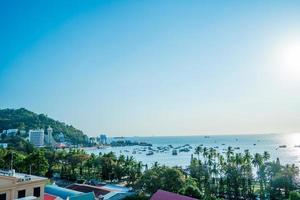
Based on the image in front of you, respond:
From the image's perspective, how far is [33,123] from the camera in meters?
164

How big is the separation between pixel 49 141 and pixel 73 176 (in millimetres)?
108144

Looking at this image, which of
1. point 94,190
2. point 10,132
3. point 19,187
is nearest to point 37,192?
point 19,187

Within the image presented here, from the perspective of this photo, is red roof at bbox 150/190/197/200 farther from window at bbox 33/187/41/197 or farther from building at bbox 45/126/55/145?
building at bbox 45/126/55/145

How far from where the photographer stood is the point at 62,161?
5703 centimetres

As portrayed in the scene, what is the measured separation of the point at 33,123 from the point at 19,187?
15608 cm

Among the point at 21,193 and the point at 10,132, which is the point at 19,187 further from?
the point at 10,132

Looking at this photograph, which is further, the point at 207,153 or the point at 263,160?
the point at 207,153

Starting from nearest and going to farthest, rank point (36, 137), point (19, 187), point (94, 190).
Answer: point (19, 187) < point (94, 190) < point (36, 137)

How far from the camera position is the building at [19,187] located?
18.5m

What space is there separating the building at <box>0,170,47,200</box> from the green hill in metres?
140

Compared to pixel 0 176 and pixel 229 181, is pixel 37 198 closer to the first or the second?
pixel 0 176

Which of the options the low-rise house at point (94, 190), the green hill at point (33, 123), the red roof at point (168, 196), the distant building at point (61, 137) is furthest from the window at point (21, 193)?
the distant building at point (61, 137)

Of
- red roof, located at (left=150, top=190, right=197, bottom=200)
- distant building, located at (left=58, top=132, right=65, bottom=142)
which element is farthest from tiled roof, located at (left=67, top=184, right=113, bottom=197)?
distant building, located at (left=58, top=132, right=65, bottom=142)

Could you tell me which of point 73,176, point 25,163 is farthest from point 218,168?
point 25,163
